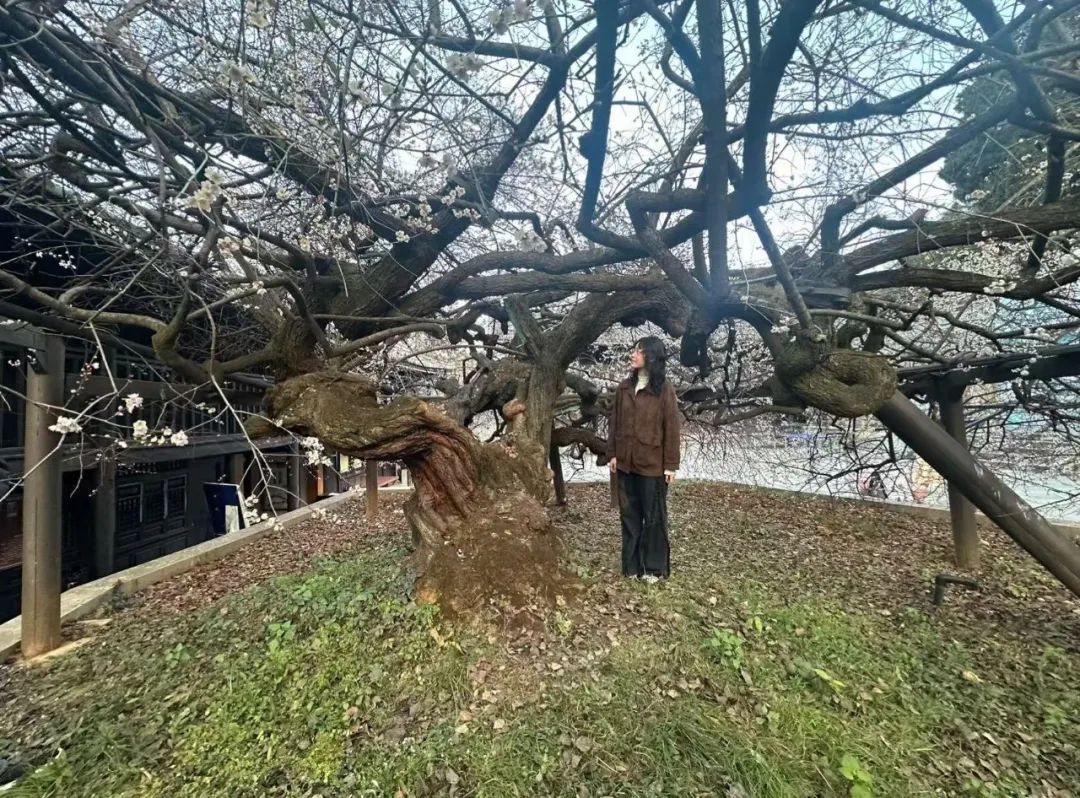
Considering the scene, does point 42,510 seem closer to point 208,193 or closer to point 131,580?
point 131,580

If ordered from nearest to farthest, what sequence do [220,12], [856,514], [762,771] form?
[762,771]
[220,12]
[856,514]

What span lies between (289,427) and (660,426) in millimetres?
2312

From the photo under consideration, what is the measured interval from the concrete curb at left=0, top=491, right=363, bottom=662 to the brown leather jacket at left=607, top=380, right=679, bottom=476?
208 cm

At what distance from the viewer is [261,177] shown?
8.41 feet

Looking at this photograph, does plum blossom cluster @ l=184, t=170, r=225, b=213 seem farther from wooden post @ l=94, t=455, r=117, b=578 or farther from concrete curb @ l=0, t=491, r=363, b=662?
wooden post @ l=94, t=455, r=117, b=578

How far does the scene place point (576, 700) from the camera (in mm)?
2229

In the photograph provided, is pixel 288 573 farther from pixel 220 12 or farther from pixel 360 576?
pixel 220 12

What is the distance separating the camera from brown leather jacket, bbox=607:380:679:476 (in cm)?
310

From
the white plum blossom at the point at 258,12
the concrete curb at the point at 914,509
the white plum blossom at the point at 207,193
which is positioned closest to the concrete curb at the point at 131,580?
the white plum blossom at the point at 207,193

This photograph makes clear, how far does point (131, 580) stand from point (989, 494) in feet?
22.0

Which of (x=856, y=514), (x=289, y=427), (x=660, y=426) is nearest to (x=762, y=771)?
(x=660, y=426)

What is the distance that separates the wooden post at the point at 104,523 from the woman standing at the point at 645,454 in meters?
6.52

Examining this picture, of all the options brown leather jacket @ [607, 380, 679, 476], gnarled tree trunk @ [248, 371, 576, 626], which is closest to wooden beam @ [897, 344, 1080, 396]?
brown leather jacket @ [607, 380, 679, 476]

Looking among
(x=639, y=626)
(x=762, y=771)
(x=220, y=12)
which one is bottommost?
(x=762, y=771)
